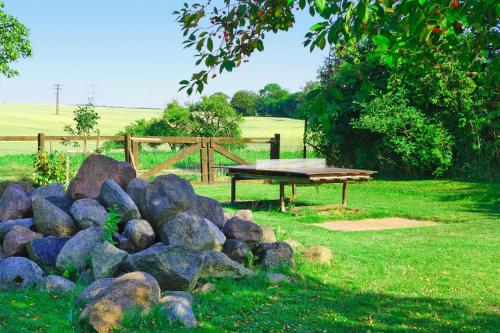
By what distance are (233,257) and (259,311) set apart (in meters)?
1.88

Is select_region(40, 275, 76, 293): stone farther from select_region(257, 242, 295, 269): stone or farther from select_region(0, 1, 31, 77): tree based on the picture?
select_region(0, 1, 31, 77): tree

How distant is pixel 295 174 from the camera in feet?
44.9

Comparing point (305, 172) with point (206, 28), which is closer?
point (206, 28)

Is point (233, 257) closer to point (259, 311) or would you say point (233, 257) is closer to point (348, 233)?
point (259, 311)

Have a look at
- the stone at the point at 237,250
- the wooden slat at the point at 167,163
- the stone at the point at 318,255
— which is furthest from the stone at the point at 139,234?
the wooden slat at the point at 167,163

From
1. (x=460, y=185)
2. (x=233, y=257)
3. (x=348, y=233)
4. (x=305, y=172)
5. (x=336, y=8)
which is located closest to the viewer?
(x=336, y=8)

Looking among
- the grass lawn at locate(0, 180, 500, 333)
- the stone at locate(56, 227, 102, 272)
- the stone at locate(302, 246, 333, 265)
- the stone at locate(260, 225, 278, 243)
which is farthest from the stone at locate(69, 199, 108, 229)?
the stone at locate(302, 246, 333, 265)

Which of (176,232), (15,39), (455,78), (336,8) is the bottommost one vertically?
(176,232)

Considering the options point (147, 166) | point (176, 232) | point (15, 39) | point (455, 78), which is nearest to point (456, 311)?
point (176, 232)

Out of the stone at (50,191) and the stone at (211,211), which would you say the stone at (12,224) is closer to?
the stone at (50,191)

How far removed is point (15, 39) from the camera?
2661 centimetres

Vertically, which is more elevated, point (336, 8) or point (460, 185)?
point (336, 8)

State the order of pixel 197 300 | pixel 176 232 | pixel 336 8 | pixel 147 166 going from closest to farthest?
1. pixel 336 8
2. pixel 197 300
3. pixel 176 232
4. pixel 147 166

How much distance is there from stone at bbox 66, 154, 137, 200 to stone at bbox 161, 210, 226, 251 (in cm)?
165
